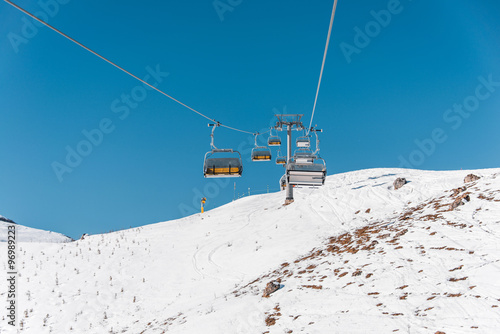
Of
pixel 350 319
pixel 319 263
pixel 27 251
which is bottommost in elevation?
pixel 350 319

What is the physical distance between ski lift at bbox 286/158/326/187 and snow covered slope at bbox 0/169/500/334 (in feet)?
9.53

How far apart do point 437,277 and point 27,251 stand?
21.3 m

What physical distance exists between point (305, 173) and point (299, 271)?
140 inches

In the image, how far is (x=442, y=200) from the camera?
15.2 metres

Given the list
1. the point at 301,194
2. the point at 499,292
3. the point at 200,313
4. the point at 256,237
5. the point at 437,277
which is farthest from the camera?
the point at 301,194

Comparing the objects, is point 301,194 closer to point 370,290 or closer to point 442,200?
point 442,200

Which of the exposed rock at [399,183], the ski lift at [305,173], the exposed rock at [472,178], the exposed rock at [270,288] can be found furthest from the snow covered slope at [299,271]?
the ski lift at [305,173]

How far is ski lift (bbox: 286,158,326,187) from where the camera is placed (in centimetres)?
1277

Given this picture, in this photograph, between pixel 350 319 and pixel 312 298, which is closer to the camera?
pixel 350 319

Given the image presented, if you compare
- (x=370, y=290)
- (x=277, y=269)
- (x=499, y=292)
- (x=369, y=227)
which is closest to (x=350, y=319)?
(x=370, y=290)

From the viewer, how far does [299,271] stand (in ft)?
39.0

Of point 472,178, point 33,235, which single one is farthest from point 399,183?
point 33,235

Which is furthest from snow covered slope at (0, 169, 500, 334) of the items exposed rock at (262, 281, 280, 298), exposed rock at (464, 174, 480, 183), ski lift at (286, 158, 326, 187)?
ski lift at (286, 158, 326, 187)

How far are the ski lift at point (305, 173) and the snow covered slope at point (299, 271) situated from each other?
9.53 feet
